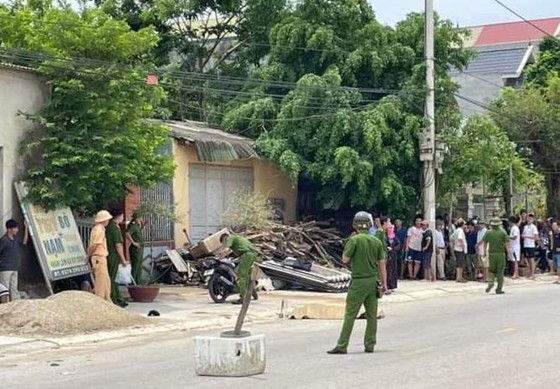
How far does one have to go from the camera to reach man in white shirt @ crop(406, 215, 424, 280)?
2567 cm

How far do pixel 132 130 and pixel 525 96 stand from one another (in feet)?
71.3

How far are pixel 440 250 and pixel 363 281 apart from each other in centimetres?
1499


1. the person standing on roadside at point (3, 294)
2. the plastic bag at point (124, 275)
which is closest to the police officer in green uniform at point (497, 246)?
the plastic bag at point (124, 275)

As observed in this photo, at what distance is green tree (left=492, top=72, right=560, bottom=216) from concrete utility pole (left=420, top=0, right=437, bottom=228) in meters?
10.3

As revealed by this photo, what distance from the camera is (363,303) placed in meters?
11.9

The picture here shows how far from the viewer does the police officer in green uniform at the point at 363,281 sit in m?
11.7

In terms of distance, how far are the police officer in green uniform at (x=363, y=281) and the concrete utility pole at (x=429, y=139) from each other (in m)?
14.0

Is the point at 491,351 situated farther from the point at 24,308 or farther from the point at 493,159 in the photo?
the point at 493,159

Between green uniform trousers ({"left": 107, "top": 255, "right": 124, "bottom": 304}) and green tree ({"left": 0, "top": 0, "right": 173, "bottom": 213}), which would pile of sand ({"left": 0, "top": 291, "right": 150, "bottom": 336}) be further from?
green tree ({"left": 0, "top": 0, "right": 173, "bottom": 213})

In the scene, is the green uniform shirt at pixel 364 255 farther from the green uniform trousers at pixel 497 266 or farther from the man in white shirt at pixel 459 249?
the man in white shirt at pixel 459 249

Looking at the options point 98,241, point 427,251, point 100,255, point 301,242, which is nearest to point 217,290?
point 100,255

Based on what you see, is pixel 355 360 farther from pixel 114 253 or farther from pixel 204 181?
pixel 204 181

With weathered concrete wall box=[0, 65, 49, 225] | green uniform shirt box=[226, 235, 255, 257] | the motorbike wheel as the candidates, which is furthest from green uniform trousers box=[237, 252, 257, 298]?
weathered concrete wall box=[0, 65, 49, 225]

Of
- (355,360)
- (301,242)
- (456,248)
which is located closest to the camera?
(355,360)
